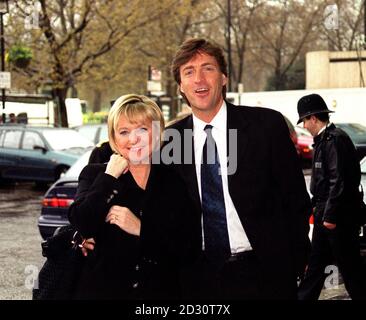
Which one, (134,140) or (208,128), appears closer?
(134,140)

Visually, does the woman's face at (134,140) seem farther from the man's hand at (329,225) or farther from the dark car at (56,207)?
the dark car at (56,207)

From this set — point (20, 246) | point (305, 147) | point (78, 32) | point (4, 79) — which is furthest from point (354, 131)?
point (20, 246)

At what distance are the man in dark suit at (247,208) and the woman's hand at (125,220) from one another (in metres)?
0.31

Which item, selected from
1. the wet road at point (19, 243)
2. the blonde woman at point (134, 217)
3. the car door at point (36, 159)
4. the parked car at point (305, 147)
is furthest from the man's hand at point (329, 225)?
the parked car at point (305, 147)

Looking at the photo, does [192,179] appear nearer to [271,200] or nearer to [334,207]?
[271,200]

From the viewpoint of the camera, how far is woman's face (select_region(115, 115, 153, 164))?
10.7 feet

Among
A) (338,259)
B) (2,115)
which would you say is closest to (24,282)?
(338,259)

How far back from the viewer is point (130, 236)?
317 centimetres

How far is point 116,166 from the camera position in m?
3.25

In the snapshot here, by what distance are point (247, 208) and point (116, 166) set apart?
0.60 meters

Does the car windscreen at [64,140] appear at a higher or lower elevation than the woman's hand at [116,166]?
lower

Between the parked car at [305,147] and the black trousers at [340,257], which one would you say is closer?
the black trousers at [340,257]

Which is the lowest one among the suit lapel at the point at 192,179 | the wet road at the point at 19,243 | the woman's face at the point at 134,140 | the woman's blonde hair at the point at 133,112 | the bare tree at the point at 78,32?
the wet road at the point at 19,243

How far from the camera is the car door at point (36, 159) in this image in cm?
1870
